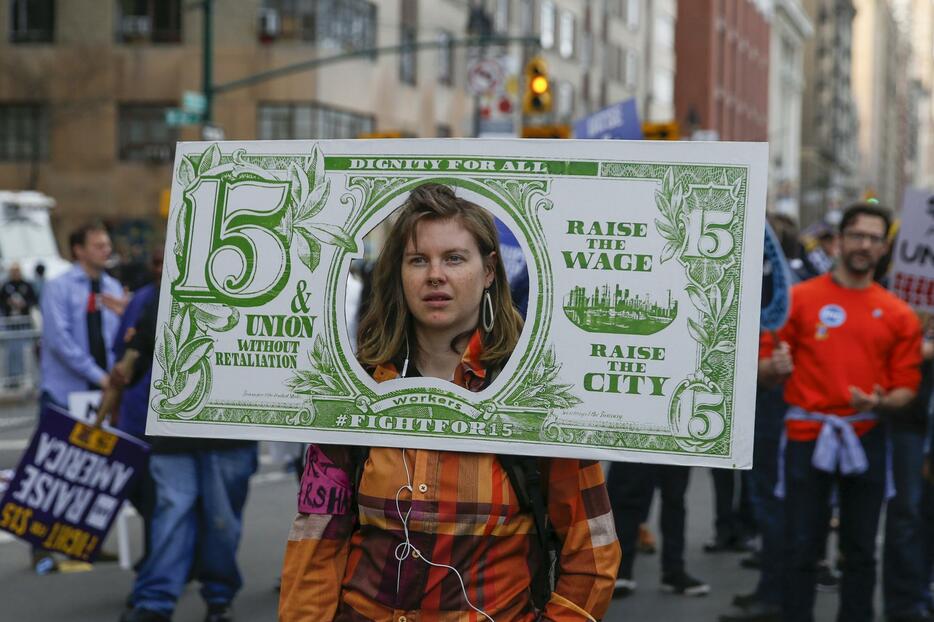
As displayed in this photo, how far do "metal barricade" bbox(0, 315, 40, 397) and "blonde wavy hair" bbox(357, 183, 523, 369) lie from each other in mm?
15857

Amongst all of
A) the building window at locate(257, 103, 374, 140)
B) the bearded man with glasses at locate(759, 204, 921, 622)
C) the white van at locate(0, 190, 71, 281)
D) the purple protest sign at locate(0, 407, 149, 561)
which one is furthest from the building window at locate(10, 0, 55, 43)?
the bearded man with glasses at locate(759, 204, 921, 622)

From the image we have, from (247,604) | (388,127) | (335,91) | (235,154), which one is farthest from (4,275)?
(235,154)

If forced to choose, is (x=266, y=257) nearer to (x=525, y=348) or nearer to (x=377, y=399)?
(x=377, y=399)

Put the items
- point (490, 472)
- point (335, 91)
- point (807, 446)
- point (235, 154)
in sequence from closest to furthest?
point (490, 472)
point (235, 154)
point (807, 446)
point (335, 91)

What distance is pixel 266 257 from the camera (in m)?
3.40

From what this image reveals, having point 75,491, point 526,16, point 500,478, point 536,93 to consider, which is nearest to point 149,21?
point 526,16

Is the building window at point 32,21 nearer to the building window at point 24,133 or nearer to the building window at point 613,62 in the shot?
the building window at point 24,133

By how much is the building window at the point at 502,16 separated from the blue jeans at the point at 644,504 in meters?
37.8

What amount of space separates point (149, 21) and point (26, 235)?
36.1ft

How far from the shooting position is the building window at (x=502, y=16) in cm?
4512

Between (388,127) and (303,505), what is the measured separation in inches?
1445

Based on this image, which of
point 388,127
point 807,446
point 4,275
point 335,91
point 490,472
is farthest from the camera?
point 388,127

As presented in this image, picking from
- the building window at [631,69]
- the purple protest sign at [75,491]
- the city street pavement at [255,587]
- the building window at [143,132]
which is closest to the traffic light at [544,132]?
the city street pavement at [255,587]

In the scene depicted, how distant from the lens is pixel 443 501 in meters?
3.17
